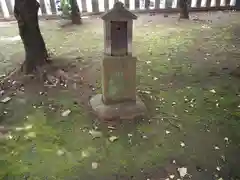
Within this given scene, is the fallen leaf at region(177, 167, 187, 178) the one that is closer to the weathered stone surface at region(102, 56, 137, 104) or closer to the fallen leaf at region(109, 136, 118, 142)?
the fallen leaf at region(109, 136, 118, 142)

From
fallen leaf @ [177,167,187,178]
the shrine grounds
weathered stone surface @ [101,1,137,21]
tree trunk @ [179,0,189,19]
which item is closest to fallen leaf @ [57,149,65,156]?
the shrine grounds

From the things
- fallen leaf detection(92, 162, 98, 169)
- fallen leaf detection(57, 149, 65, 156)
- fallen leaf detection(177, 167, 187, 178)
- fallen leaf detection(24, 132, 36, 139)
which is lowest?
fallen leaf detection(177, 167, 187, 178)

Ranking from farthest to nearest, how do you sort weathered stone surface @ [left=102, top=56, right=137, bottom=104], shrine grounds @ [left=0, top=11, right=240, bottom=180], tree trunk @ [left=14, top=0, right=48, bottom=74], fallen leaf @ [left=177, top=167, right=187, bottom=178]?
1. tree trunk @ [left=14, top=0, right=48, bottom=74]
2. weathered stone surface @ [left=102, top=56, right=137, bottom=104]
3. shrine grounds @ [left=0, top=11, right=240, bottom=180]
4. fallen leaf @ [left=177, top=167, right=187, bottom=178]

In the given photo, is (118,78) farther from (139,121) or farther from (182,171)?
(182,171)

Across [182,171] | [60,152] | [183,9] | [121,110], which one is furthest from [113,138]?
[183,9]

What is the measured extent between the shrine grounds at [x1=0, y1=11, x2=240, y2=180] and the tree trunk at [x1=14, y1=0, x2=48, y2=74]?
0.39 m

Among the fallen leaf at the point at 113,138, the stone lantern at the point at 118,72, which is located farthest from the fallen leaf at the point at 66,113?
the fallen leaf at the point at 113,138

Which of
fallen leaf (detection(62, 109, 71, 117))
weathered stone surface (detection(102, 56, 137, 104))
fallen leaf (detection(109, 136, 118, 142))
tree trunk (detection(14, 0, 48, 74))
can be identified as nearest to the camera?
fallen leaf (detection(109, 136, 118, 142))

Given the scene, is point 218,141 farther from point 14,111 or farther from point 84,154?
point 14,111

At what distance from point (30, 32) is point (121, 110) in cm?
216

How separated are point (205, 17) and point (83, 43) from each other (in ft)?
12.7

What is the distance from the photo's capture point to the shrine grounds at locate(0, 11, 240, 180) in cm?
313

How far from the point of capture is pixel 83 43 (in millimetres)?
6496

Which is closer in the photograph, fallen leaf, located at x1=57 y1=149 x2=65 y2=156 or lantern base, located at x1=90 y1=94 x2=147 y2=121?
fallen leaf, located at x1=57 y1=149 x2=65 y2=156
